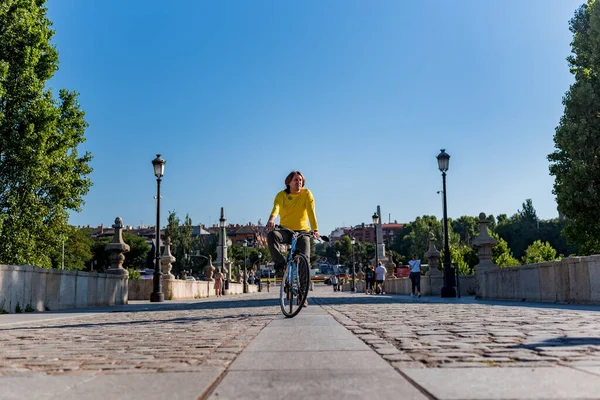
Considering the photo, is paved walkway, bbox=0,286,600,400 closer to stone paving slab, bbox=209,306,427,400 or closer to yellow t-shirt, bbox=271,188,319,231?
stone paving slab, bbox=209,306,427,400

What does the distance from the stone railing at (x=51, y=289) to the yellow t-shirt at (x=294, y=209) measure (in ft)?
21.4

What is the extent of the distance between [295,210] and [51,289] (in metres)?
8.12

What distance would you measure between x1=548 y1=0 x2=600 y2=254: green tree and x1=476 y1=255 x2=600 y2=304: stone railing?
29.6 ft

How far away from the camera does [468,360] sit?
136 inches

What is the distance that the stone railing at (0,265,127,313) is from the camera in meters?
11.5

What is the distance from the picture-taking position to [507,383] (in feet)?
8.69

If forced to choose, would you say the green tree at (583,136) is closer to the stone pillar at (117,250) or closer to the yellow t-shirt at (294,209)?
the stone pillar at (117,250)

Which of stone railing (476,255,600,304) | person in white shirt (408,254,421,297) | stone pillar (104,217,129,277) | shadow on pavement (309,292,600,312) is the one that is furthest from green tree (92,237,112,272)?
stone railing (476,255,600,304)

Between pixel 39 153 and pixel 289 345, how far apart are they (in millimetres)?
23160

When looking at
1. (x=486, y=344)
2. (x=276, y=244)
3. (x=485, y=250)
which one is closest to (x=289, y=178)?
(x=276, y=244)

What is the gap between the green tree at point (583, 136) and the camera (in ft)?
77.4

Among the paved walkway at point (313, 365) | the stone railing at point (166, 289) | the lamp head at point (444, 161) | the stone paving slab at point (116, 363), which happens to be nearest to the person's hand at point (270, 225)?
the stone paving slab at point (116, 363)

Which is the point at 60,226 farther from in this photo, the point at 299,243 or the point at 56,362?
the point at 56,362

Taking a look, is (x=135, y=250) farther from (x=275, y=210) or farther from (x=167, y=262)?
(x=275, y=210)
